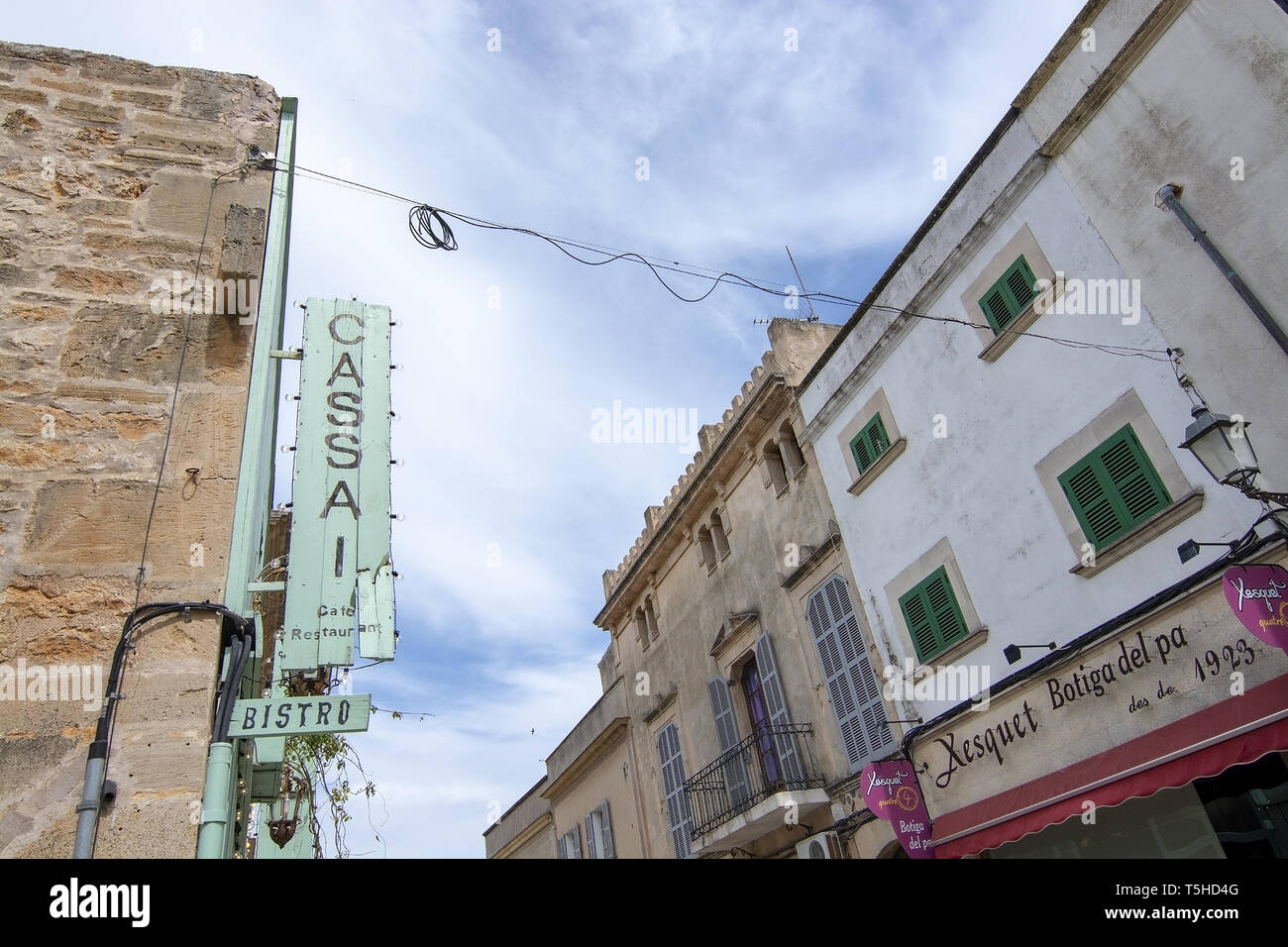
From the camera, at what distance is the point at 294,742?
8.45 metres

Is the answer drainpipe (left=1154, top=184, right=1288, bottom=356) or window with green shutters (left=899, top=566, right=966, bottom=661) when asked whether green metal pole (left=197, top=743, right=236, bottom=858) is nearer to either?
drainpipe (left=1154, top=184, right=1288, bottom=356)

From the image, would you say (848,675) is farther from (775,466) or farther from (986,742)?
(775,466)

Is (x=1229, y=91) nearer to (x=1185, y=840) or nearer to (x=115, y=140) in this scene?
(x=1185, y=840)

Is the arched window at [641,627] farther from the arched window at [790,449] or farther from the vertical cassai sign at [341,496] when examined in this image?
the vertical cassai sign at [341,496]

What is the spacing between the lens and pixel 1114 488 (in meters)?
8.33

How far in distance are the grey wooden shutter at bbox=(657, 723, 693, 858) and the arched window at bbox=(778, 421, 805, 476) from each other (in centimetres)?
579

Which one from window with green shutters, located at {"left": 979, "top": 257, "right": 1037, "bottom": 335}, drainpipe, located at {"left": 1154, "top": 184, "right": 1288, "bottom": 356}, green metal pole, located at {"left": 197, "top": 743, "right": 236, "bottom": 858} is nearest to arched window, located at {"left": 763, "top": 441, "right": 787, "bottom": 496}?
window with green shutters, located at {"left": 979, "top": 257, "right": 1037, "bottom": 335}

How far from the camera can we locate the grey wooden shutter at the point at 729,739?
43.5 ft

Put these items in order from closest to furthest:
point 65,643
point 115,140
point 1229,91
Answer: point 65,643 < point 115,140 < point 1229,91

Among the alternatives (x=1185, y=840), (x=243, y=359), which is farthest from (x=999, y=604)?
(x=243, y=359)

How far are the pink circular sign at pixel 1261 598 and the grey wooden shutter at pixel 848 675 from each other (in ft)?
17.2

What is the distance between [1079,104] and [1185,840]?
7.27 meters

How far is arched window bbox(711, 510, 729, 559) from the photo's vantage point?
1552cm
